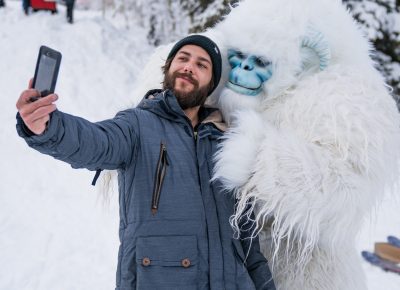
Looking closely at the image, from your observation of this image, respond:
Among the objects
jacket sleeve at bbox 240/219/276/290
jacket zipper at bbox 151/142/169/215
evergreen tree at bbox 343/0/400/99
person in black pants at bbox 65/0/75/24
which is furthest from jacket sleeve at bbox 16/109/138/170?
person in black pants at bbox 65/0/75/24

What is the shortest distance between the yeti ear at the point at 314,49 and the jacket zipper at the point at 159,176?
36.0 inches

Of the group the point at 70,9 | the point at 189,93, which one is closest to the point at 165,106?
the point at 189,93

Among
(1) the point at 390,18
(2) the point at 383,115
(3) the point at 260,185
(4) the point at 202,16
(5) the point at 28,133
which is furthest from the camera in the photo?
(4) the point at 202,16

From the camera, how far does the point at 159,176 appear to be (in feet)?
5.56

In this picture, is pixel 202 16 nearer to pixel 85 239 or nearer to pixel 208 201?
pixel 85 239

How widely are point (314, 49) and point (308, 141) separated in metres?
0.51

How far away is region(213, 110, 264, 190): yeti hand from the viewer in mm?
1762

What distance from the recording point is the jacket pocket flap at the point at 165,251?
1609 millimetres

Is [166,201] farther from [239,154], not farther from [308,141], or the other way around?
[308,141]

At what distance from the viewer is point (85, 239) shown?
484 cm

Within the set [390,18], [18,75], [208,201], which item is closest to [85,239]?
[208,201]

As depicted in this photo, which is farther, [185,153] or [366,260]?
[366,260]

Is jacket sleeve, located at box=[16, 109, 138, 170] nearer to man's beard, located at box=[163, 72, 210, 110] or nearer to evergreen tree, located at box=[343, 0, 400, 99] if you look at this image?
man's beard, located at box=[163, 72, 210, 110]

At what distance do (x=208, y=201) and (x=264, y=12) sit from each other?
1.04 m
